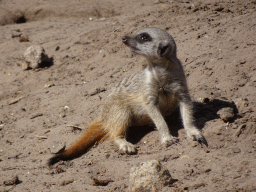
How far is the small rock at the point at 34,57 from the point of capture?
4727mm

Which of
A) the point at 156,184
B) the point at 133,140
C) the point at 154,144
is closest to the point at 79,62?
the point at 133,140

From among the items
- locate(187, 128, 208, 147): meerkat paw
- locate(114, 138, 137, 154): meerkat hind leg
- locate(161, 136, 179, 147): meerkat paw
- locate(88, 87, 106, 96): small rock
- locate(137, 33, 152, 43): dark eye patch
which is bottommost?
locate(114, 138, 137, 154): meerkat hind leg

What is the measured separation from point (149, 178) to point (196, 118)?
4.20 ft

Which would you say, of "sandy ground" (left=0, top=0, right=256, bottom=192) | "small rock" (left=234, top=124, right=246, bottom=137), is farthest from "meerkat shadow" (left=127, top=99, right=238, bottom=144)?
"small rock" (left=234, top=124, right=246, bottom=137)

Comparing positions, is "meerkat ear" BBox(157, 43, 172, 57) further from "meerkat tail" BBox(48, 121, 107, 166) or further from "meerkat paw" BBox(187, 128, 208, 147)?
"meerkat tail" BBox(48, 121, 107, 166)

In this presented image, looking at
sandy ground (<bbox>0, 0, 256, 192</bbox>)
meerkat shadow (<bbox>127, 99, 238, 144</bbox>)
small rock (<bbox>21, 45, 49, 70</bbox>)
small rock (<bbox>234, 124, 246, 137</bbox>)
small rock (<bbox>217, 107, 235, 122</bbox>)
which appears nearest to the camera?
sandy ground (<bbox>0, 0, 256, 192</bbox>)

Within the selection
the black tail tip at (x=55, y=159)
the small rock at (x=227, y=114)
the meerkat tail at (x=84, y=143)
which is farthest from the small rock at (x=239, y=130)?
the black tail tip at (x=55, y=159)

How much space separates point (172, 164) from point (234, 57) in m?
1.88

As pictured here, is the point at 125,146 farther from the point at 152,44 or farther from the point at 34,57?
the point at 34,57

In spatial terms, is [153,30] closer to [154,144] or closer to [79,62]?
[154,144]

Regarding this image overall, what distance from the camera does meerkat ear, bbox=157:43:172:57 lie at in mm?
2455

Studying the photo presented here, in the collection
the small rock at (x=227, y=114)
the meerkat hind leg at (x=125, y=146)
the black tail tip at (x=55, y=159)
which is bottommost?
the black tail tip at (x=55, y=159)

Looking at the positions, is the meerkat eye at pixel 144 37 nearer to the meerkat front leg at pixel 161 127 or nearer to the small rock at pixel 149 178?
the meerkat front leg at pixel 161 127

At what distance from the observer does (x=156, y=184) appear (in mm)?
1753
